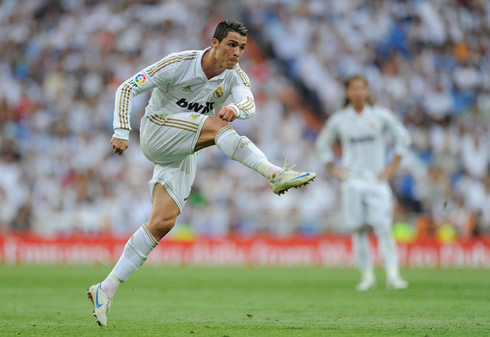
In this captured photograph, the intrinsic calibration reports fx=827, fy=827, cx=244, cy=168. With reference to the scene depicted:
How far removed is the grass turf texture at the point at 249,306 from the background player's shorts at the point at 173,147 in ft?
4.28

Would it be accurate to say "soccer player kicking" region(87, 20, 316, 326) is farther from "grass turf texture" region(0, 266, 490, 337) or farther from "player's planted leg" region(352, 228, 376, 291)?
"player's planted leg" region(352, 228, 376, 291)

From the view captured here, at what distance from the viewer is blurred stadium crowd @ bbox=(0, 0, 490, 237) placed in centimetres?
2095

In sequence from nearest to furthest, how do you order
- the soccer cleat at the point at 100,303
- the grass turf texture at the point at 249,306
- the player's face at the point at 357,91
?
the grass turf texture at the point at 249,306 < the soccer cleat at the point at 100,303 < the player's face at the point at 357,91

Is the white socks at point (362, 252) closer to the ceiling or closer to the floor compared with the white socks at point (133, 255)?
closer to the ceiling

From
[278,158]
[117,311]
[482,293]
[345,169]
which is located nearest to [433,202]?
[278,158]

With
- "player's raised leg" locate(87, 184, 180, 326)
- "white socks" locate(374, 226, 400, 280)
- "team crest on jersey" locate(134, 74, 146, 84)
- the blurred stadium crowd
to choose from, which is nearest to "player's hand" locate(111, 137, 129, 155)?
"team crest on jersey" locate(134, 74, 146, 84)

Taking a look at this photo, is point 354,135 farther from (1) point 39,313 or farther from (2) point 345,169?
(1) point 39,313

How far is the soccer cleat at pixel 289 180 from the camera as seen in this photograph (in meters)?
7.11

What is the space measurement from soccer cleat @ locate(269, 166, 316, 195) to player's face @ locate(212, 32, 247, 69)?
123 cm

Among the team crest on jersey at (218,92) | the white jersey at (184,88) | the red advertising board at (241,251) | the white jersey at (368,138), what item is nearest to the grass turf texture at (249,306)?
the white jersey at (368,138)

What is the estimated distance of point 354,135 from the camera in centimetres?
1251

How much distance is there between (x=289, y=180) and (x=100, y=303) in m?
2.05

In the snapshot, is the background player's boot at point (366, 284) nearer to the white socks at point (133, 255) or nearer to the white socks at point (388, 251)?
the white socks at point (388, 251)

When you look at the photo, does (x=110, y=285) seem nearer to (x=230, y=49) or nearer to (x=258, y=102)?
(x=230, y=49)
